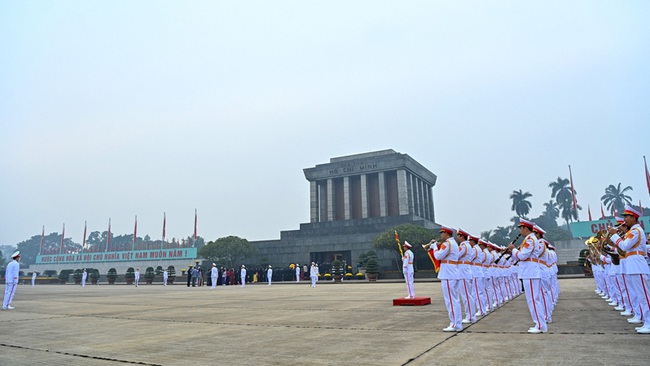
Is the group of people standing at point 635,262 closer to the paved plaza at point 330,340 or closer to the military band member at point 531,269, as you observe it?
the paved plaza at point 330,340

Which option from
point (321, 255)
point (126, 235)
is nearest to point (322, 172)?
point (321, 255)

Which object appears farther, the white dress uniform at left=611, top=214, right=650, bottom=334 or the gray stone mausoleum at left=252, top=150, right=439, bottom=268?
the gray stone mausoleum at left=252, top=150, right=439, bottom=268

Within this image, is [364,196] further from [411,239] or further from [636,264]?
[636,264]

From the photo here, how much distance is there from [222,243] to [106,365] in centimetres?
5028

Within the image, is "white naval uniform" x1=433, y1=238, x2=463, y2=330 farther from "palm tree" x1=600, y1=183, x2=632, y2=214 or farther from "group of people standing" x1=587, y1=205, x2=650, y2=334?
"palm tree" x1=600, y1=183, x2=632, y2=214

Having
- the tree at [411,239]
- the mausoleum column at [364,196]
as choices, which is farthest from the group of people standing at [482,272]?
the mausoleum column at [364,196]

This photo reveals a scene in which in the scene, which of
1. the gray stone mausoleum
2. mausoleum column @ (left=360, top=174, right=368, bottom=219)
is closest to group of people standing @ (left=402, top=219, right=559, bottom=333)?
the gray stone mausoleum

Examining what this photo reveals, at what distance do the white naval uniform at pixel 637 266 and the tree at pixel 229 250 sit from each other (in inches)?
1944

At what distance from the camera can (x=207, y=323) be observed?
933 centimetres

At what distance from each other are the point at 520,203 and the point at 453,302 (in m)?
96.1

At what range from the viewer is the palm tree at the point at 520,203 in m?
93.3

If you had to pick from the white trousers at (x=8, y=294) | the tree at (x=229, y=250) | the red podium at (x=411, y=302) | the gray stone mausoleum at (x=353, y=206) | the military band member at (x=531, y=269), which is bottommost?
the red podium at (x=411, y=302)

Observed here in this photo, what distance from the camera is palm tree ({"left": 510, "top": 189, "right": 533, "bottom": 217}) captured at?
93.3m

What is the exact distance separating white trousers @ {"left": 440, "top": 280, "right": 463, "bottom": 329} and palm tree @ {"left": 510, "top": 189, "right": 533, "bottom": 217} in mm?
94968
